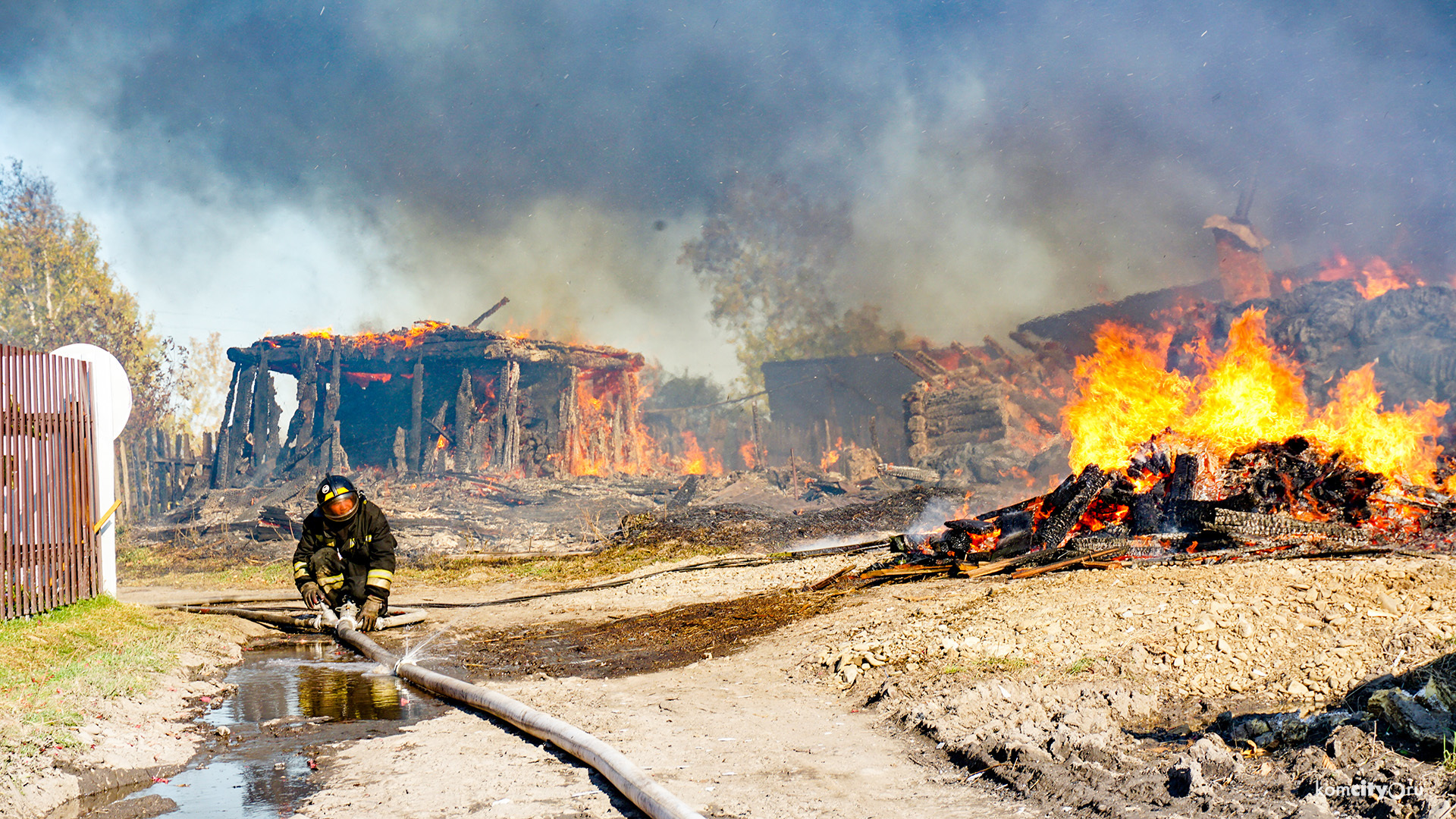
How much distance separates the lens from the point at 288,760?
5.01 meters

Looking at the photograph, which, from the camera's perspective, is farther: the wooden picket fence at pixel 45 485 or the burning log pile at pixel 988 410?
the burning log pile at pixel 988 410

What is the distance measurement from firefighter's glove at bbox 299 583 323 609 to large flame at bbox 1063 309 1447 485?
9761 mm

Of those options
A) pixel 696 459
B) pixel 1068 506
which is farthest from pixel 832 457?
pixel 1068 506

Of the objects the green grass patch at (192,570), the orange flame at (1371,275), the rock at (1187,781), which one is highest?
the orange flame at (1371,275)

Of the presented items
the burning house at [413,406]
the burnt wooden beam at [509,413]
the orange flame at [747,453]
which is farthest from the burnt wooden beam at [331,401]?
the orange flame at [747,453]

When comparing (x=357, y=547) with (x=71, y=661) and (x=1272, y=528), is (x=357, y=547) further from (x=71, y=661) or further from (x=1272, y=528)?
(x=1272, y=528)

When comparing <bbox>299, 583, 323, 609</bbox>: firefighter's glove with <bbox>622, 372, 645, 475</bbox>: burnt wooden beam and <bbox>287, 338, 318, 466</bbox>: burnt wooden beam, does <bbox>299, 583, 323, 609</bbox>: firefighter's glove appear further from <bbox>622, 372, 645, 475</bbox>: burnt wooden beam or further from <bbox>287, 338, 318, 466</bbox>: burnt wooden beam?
<bbox>622, 372, 645, 475</bbox>: burnt wooden beam

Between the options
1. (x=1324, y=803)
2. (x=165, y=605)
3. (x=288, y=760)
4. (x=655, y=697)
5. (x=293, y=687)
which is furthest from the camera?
(x=165, y=605)

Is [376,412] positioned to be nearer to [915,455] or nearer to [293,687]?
[915,455]

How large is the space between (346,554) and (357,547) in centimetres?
19

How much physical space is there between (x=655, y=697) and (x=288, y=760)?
7.82ft

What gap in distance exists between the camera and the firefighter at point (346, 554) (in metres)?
9.53

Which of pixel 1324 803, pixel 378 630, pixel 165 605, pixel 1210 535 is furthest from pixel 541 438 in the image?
pixel 1324 803

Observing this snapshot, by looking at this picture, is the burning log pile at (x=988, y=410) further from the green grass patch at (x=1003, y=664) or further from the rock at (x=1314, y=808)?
the rock at (x=1314, y=808)
